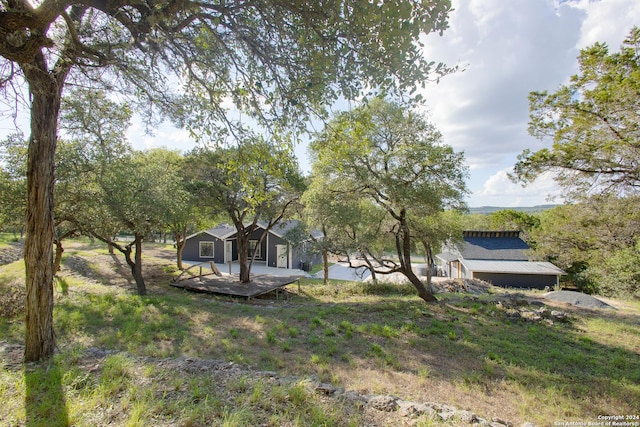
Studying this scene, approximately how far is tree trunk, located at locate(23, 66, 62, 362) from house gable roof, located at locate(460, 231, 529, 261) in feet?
80.7

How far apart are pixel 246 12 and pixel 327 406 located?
13.5 ft

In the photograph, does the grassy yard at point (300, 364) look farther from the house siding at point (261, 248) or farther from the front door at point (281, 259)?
the house siding at point (261, 248)

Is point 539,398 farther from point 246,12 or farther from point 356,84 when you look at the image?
point 246,12

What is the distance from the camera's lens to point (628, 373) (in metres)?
4.48

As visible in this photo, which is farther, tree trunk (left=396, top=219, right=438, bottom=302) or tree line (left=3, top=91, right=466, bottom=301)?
tree trunk (left=396, top=219, right=438, bottom=302)

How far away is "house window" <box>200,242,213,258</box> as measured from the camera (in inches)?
995

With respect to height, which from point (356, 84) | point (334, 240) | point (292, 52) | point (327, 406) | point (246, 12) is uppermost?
point (246, 12)

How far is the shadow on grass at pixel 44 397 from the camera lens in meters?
2.14

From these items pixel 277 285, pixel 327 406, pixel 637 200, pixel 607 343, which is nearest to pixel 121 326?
pixel 327 406

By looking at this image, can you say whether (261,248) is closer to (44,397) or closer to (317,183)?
(317,183)

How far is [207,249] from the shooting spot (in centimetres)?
2536

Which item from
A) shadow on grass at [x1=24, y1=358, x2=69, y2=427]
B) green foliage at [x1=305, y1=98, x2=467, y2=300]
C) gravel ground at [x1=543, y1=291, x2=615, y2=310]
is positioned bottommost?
gravel ground at [x1=543, y1=291, x2=615, y2=310]

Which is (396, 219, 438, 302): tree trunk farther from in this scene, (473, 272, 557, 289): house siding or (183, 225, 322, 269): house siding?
(473, 272, 557, 289): house siding

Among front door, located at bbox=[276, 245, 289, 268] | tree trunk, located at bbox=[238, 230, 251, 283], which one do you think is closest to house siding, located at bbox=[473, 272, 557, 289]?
front door, located at bbox=[276, 245, 289, 268]
